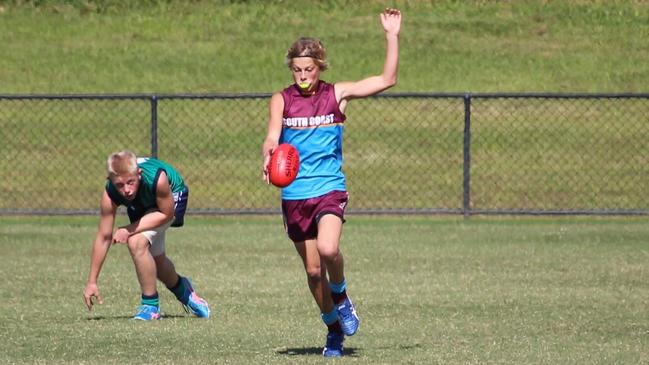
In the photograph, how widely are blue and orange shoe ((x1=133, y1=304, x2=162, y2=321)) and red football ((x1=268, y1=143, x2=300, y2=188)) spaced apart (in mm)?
2437

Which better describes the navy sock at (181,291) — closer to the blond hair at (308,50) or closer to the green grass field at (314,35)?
the blond hair at (308,50)

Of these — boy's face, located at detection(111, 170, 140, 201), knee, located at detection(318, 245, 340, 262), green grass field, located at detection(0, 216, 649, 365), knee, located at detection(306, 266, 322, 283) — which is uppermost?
boy's face, located at detection(111, 170, 140, 201)

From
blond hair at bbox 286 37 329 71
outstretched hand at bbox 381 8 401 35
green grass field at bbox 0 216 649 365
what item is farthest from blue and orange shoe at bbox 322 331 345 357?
outstretched hand at bbox 381 8 401 35

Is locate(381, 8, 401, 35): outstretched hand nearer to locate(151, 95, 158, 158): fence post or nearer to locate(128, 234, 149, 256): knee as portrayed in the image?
locate(128, 234, 149, 256): knee

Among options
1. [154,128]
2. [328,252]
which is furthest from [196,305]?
[154,128]

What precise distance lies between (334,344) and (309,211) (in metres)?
0.78

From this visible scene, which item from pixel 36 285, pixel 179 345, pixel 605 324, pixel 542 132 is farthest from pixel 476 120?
pixel 179 345

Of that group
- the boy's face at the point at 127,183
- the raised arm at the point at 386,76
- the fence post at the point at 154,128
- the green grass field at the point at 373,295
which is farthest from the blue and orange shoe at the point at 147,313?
the fence post at the point at 154,128

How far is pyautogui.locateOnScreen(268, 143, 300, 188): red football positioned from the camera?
857 centimetres

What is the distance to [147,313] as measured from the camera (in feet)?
35.4

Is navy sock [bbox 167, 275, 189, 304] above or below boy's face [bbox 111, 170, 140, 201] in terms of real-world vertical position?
below

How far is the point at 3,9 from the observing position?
2972 centimetres

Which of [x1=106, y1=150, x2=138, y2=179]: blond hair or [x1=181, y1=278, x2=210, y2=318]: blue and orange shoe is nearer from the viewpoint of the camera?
[x1=106, y1=150, x2=138, y2=179]: blond hair

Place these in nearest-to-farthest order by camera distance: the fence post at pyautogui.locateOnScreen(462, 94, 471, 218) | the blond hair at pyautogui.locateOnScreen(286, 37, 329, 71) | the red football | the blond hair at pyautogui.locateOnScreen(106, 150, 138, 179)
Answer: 1. the red football
2. the blond hair at pyautogui.locateOnScreen(286, 37, 329, 71)
3. the blond hair at pyautogui.locateOnScreen(106, 150, 138, 179)
4. the fence post at pyautogui.locateOnScreen(462, 94, 471, 218)
